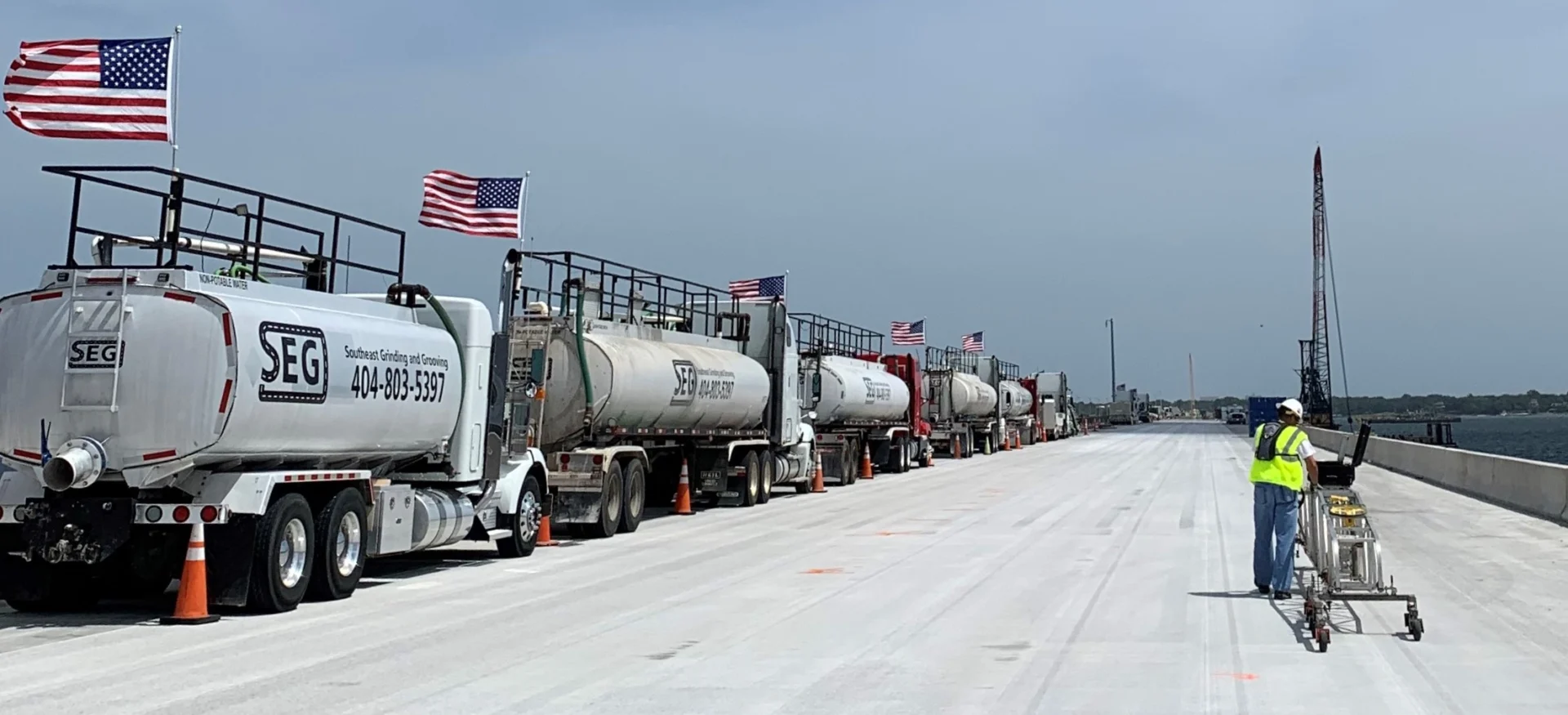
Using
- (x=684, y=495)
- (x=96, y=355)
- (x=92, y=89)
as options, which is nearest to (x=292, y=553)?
(x=96, y=355)

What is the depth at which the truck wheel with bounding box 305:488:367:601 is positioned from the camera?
12.4 m

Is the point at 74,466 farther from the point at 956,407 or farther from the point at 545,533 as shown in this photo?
the point at 956,407

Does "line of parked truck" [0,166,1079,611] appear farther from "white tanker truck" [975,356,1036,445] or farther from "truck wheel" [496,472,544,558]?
"white tanker truck" [975,356,1036,445]

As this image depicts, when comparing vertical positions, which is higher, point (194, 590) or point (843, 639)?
point (194, 590)

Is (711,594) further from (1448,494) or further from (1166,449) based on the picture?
(1166,449)

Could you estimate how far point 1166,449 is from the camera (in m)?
57.7

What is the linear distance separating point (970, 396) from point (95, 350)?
43.5 meters

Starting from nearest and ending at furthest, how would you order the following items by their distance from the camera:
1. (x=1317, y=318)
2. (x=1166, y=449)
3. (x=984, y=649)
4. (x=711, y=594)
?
(x=984, y=649), (x=711, y=594), (x=1166, y=449), (x=1317, y=318)

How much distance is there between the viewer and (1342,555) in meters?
12.1

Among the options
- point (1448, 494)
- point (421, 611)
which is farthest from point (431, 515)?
point (1448, 494)

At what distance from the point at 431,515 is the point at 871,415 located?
23739mm

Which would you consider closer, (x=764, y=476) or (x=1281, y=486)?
(x=1281, y=486)

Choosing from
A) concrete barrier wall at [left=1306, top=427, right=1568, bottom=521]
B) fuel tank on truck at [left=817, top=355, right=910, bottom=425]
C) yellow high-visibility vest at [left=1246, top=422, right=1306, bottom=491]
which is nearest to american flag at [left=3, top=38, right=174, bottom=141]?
yellow high-visibility vest at [left=1246, top=422, right=1306, bottom=491]

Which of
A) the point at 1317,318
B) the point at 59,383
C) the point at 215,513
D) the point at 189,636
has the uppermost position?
the point at 1317,318
